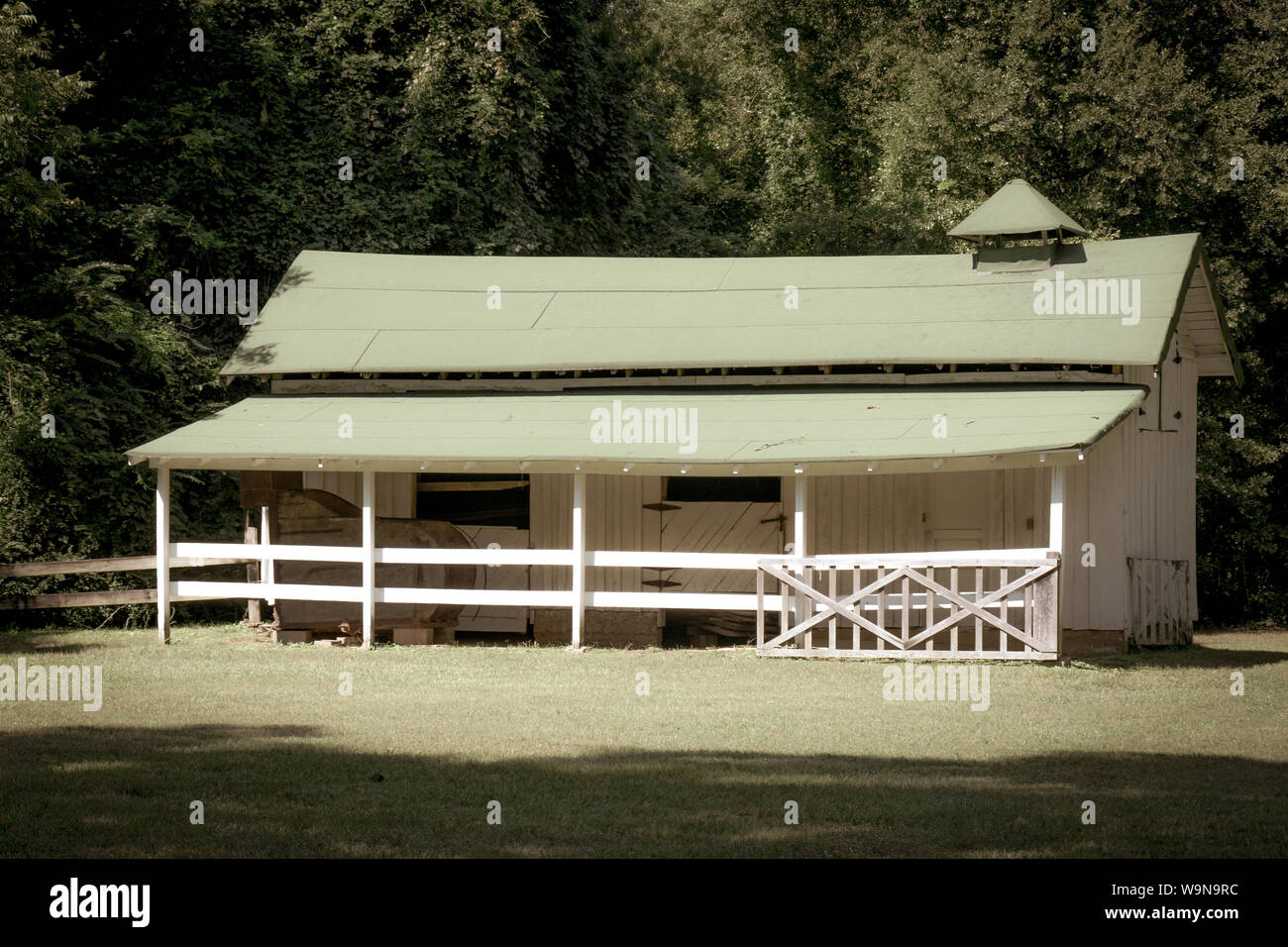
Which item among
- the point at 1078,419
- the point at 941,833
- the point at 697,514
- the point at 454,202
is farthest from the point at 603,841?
the point at 454,202

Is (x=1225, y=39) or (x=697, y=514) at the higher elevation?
(x=1225, y=39)

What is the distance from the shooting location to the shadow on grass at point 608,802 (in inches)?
303

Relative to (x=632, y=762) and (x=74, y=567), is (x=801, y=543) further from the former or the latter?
(x=74, y=567)

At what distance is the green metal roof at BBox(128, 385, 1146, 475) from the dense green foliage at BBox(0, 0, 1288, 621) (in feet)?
13.1

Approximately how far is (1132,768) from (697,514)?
34.7 ft

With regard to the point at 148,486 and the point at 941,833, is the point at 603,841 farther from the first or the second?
the point at 148,486

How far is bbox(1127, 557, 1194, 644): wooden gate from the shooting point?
1859 centimetres

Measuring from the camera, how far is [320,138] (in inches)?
1069

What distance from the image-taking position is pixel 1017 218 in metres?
20.6

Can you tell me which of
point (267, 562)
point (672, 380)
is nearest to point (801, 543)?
point (672, 380)

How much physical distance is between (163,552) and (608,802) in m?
11.6

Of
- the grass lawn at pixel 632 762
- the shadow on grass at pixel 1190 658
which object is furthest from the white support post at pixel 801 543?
the shadow on grass at pixel 1190 658

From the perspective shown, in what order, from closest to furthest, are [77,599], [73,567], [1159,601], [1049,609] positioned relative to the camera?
[1049,609] → [1159,601] → [73,567] → [77,599]

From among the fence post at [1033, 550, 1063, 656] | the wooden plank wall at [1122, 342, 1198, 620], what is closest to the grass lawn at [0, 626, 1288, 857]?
the fence post at [1033, 550, 1063, 656]
